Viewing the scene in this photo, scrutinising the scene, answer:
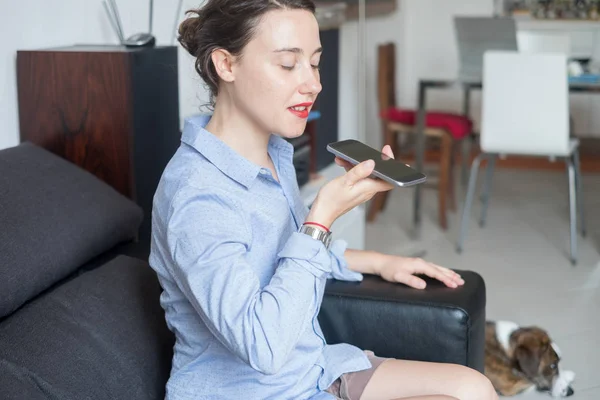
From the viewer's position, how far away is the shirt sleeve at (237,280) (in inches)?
41.6

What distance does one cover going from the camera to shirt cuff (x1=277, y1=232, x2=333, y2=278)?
3.68 feet

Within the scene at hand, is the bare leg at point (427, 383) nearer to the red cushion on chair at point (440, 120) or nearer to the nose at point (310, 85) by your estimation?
the nose at point (310, 85)

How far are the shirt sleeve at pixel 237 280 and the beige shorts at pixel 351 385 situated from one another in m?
0.28

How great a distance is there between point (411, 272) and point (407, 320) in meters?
0.12

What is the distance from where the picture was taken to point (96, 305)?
1.30 m

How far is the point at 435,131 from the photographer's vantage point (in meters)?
4.08

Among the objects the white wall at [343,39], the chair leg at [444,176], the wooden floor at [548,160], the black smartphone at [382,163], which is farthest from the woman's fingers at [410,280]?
the wooden floor at [548,160]

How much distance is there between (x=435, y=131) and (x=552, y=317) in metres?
1.45

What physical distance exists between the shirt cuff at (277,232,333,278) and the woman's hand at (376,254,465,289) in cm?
47

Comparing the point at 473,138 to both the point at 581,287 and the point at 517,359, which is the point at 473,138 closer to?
the point at 581,287

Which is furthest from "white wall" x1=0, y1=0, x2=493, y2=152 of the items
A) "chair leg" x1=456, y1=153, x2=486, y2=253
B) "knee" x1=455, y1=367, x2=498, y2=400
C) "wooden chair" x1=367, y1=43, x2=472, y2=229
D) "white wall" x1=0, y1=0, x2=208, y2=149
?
"chair leg" x1=456, y1=153, x2=486, y2=253

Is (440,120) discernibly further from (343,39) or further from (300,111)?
(300,111)

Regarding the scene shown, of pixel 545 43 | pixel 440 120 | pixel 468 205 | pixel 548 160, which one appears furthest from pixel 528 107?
pixel 548 160

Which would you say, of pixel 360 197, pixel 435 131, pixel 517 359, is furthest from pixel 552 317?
pixel 360 197
